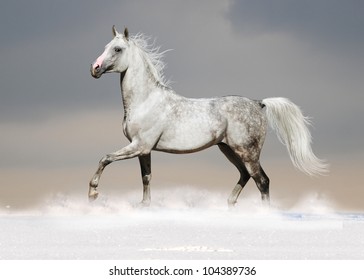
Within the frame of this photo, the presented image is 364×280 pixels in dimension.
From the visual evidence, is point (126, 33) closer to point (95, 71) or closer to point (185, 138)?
point (95, 71)

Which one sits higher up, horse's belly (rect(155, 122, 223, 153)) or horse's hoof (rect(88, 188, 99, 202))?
horse's belly (rect(155, 122, 223, 153))

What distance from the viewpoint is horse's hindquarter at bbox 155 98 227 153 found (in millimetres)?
11711

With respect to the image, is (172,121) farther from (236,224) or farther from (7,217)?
(7,217)

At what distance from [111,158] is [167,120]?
3.48 feet

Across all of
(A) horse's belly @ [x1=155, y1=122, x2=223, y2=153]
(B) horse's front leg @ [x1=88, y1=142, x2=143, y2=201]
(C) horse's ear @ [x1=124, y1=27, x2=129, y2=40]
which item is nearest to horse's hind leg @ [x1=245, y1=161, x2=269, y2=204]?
(A) horse's belly @ [x1=155, y1=122, x2=223, y2=153]

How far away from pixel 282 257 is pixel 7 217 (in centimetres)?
496

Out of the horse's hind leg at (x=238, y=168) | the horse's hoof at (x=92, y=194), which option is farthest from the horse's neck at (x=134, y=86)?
the horse's hind leg at (x=238, y=168)

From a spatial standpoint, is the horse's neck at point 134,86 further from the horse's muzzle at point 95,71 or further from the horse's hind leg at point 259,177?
the horse's hind leg at point 259,177

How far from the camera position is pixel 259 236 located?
10.1 m

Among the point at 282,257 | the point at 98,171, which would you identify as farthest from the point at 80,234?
the point at 282,257

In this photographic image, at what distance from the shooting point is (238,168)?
12445 millimetres

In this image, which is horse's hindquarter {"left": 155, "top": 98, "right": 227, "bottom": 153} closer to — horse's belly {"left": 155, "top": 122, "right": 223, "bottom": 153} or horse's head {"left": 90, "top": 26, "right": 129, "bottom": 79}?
horse's belly {"left": 155, "top": 122, "right": 223, "bottom": 153}

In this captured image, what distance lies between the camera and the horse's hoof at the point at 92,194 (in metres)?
11.2

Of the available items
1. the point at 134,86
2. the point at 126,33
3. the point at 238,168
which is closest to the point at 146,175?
the point at 134,86
